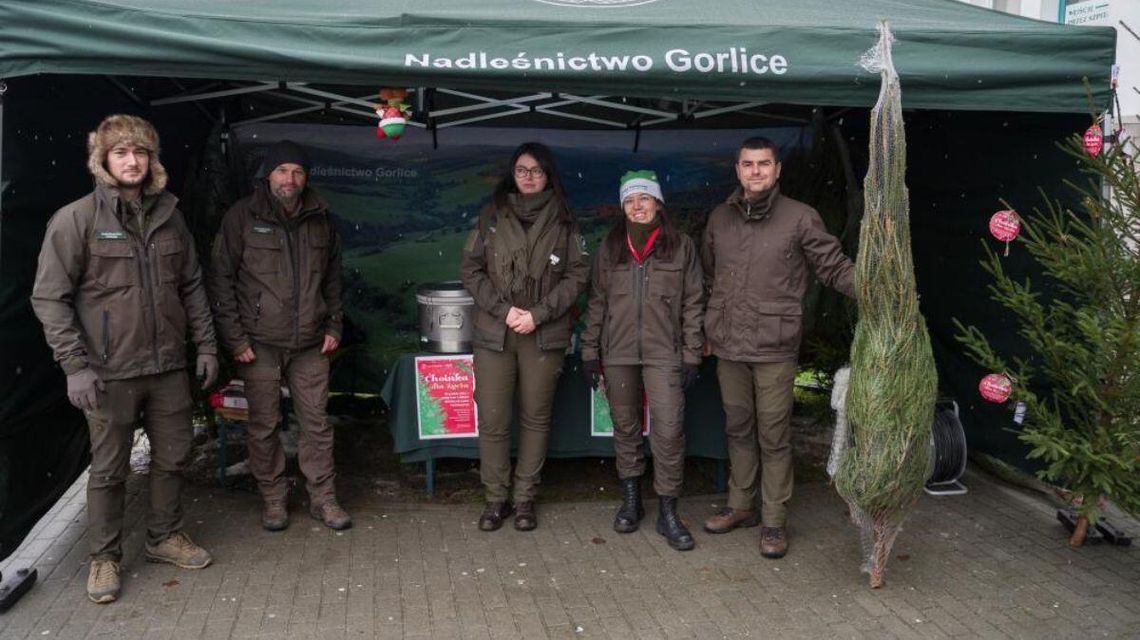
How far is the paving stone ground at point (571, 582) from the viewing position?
12.3 ft

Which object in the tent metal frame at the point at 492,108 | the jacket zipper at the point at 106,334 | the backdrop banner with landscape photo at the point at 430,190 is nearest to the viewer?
the jacket zipper at the point at 106,334

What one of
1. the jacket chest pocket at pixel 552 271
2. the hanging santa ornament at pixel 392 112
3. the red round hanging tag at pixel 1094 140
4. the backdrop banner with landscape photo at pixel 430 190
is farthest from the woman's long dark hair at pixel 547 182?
the red round hanging tag at pixel 1094 140

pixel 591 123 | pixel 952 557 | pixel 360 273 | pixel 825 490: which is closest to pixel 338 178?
pixel 360 273

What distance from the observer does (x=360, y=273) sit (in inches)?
265

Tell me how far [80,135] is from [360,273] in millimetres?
2539

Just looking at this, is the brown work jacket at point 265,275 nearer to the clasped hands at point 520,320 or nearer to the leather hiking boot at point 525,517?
the clasped hands at point 520,320

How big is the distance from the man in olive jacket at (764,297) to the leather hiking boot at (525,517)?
45.3 inches

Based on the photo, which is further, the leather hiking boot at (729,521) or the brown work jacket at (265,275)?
the leather hiking boot at (729,521)

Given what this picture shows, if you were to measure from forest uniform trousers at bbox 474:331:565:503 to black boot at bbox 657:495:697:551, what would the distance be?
693 mm

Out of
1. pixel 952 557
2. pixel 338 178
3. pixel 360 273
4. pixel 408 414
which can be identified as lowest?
pixel 952 557

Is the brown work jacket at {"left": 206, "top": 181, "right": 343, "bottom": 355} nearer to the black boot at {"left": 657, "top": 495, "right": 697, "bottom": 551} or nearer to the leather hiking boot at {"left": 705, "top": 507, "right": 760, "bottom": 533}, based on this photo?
the black boot at {"left": 657, "top": 495, "right": 697, "bottom": 551}

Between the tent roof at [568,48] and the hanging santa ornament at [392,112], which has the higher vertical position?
the tent roof at [568,48]

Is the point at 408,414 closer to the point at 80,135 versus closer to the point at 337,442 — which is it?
the point at 337,442

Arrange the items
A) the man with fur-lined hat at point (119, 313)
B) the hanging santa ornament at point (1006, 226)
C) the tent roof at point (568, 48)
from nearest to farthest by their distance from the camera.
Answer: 1. the tent roof at point (568, 48)
2. the man with fur-lined hat at point (119, 313)
3. the hanging santa ornament at point (1006, 226)
